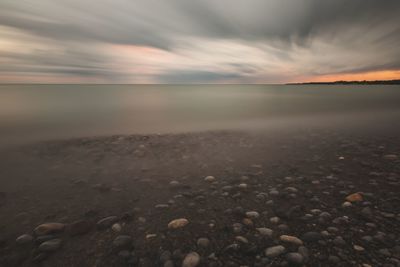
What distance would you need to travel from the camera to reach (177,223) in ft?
11.4

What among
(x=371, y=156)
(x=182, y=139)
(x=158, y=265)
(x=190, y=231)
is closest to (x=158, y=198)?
(x=190, y=231)

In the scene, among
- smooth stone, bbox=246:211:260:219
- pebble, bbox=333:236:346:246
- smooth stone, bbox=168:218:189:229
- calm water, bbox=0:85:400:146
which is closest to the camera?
pebble, bbox=333:236:346:246

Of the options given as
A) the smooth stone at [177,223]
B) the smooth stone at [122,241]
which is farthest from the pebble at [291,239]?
the smooth stone at [122,241]

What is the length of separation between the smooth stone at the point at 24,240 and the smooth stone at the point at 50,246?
0.30 metres

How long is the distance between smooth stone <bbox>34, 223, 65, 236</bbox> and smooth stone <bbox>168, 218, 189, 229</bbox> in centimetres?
177

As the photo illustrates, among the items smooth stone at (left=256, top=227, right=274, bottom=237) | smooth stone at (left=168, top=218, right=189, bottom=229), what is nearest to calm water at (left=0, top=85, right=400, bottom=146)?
smooth stone at (left=168, top=218, right=189, bottom=229)

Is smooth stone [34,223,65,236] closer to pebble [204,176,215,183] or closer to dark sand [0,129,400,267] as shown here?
dark sand [0,129,400,267]

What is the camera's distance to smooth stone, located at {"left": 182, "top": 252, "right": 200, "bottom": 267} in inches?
104

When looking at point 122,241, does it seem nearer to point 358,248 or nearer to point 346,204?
point 358,248

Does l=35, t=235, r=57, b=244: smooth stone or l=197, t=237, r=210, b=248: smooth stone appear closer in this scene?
l=197, t=237, r=210, b=248: smooth stone

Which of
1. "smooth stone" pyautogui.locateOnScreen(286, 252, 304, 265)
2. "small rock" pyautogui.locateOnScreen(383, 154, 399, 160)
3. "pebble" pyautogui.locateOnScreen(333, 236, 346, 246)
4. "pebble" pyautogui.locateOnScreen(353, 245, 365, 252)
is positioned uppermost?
"small rock" pyautogui.locateOnScreen(383, 154, 399, 160)

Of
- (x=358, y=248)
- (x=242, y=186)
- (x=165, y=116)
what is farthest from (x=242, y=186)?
(x=165, y=116)

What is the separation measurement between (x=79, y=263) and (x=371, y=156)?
27.2ft

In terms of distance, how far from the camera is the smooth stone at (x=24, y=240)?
3074 millimetres
